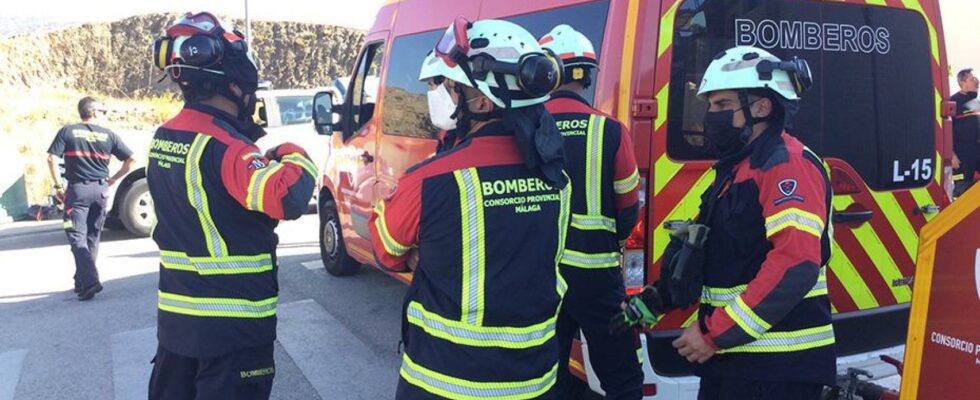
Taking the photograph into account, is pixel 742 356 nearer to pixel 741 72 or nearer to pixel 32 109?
pixel 741 72

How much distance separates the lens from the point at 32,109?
2372 cm

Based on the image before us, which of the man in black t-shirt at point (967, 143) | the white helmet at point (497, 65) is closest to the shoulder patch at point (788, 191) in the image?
the white helmet at point (497, 65)

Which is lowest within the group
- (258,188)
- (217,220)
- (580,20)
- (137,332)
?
(137,332)

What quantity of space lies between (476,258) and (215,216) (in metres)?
1.07

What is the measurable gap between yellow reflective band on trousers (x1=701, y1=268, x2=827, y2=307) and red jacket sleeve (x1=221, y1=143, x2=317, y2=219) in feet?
4.39

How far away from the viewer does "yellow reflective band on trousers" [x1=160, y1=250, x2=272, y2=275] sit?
8.23 ft

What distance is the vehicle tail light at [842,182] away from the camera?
335 cm

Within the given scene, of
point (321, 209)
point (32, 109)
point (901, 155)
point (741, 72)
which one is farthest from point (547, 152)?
point (32, 109)

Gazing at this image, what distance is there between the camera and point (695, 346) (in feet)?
7.35

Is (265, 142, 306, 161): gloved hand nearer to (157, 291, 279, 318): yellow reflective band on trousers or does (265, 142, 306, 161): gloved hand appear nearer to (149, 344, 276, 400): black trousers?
(157, 291, 279, 318): yellow reflective band on trousers

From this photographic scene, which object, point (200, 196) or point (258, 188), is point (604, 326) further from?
point (200, 196)

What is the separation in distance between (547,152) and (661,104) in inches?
47.2

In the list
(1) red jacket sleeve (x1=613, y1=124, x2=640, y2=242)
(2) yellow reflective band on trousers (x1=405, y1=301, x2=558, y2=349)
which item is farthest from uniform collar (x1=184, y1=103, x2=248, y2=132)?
(1) red jacket sleeve (x1=613, y1=124, x2=640, y2=242)

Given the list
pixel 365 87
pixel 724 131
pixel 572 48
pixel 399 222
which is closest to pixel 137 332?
pixel 365 87
